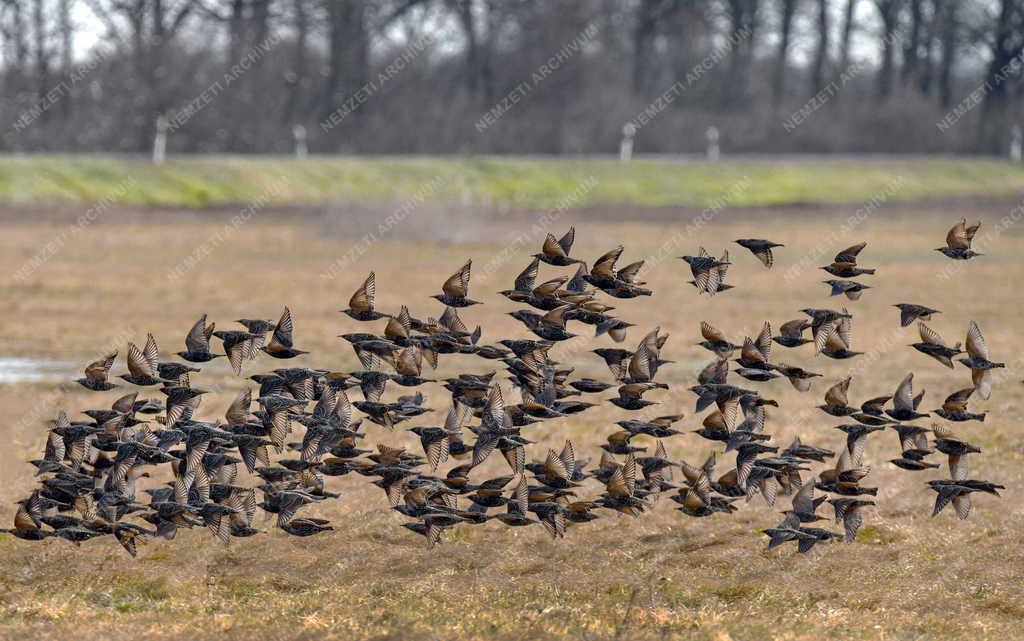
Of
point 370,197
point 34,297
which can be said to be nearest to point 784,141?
point 370,197

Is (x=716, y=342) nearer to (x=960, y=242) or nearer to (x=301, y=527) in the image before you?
(x=960, y=242)

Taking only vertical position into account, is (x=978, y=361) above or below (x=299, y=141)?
below

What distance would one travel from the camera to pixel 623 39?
79.6 metres

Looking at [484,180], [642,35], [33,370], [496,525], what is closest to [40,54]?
[484,180]

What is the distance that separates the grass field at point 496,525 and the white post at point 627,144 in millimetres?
15076

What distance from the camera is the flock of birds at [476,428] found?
985 centimetres

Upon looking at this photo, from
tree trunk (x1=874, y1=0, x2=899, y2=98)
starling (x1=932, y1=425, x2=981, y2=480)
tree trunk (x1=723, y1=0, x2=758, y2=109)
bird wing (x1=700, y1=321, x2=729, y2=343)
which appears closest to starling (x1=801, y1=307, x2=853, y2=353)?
bird wing (x1=700, y1=321, x2=729, y2=343)

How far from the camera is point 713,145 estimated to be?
52781 millimetres

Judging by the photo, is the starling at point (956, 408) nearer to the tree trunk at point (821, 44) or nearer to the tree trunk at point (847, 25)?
the tree trunk at point (821, 44)

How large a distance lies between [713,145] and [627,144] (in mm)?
3745

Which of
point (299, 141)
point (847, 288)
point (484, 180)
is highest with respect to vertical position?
point (299, 141)

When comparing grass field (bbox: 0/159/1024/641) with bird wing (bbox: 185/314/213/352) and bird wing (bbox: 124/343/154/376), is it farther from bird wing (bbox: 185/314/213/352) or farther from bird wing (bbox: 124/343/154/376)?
bird wing (bbox: 185/314/213/352)

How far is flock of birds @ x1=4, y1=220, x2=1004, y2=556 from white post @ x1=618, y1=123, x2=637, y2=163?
37912 mm

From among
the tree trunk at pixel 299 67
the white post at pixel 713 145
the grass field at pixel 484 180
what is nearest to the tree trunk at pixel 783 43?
the white post at pixel 713 145
